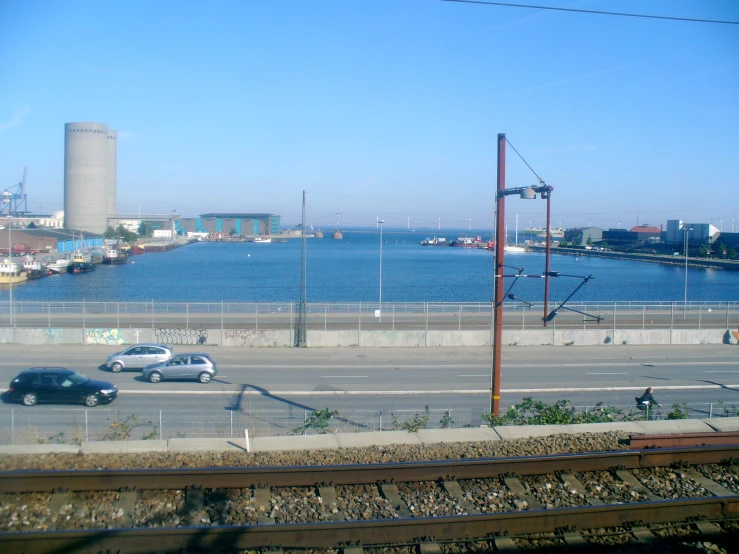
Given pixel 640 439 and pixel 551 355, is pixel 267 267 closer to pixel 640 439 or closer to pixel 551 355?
pixel 551 355

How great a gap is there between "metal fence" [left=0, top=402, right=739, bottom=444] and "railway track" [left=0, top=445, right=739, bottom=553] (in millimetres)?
2484

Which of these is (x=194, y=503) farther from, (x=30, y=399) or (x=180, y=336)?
(x=180, y=336)

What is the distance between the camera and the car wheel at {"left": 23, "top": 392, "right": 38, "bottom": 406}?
1250 centimetres

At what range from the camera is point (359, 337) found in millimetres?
21953

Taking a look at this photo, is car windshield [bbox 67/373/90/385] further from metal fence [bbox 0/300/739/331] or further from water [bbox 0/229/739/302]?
water [bbox 0/229/739/302]

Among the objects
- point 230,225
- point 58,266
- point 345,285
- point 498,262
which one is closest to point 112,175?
point 58,266

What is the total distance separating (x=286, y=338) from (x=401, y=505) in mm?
16189

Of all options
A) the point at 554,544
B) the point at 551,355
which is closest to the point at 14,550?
the point at 554,544

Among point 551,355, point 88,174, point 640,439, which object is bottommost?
point 551,355

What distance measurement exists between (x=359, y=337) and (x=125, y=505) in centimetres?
1640

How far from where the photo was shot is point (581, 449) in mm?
7488

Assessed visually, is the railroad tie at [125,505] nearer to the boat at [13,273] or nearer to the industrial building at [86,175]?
the boat at [13,273]

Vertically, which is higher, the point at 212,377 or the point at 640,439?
the point at 640,439

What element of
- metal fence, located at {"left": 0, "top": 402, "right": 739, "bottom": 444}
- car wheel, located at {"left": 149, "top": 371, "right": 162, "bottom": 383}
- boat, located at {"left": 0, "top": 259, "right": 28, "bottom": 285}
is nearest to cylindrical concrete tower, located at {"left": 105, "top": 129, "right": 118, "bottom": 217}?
boat, located at {"left": 0, "top": 259, "right": 28, "bottom": 285}
